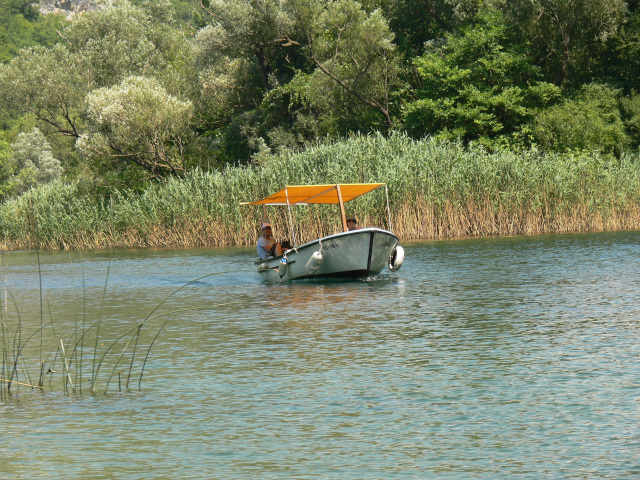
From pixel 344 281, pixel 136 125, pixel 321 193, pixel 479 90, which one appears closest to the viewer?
pixel 344 281

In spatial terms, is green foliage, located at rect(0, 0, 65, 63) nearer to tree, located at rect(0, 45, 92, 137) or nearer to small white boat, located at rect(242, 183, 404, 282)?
tree, located at rect(0, 45, 92, 137)

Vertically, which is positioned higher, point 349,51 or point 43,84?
point 43,84

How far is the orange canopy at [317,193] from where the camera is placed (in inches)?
837

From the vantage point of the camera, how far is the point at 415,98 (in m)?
44.7

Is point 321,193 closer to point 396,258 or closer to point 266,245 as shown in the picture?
point 266,245

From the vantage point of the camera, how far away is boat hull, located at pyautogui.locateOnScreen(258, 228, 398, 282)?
1975 centimetres

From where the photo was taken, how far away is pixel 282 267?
21.0 m

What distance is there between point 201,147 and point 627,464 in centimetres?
4014

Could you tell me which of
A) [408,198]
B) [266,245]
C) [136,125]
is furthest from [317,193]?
[136,125]

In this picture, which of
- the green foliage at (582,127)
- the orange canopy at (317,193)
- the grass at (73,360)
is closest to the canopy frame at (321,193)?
the orange canopy at (317,193)

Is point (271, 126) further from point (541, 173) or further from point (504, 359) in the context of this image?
point (504, 359)

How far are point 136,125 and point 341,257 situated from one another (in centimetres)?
2301

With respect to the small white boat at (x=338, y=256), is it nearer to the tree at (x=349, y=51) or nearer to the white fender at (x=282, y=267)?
the white fender at (x=282, y=267)

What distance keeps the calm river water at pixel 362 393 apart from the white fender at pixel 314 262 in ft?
4.79
